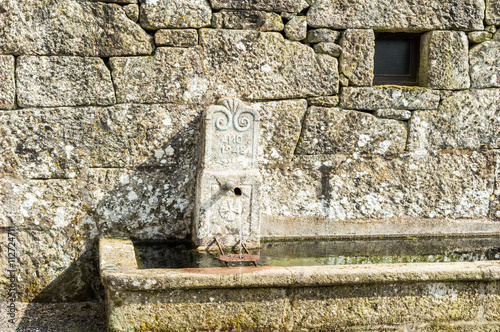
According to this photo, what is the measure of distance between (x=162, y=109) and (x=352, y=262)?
1.66 metres

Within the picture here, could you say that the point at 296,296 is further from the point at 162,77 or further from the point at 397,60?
the point at 397,60

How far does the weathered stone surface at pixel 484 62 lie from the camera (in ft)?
12.2

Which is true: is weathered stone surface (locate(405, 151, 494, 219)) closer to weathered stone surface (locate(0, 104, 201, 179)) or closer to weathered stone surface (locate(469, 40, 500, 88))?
weathered stone surface (locate(469, 40, 500, 88))

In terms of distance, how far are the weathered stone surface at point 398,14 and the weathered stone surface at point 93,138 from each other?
3.96ft

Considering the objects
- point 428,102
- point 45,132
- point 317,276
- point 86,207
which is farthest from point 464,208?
point 45,132

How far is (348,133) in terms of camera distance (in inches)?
142

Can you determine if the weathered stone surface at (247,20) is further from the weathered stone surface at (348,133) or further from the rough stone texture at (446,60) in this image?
the rough stone texture at (446,60)

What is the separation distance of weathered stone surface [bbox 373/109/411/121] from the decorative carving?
1053mm

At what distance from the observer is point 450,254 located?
130 inches

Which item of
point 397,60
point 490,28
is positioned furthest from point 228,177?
point 490,28

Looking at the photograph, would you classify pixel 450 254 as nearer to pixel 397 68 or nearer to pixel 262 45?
pixel 397 68

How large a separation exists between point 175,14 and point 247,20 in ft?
1.70

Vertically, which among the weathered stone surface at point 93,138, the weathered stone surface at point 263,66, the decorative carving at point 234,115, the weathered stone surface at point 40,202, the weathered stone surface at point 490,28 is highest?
the weathered stone surface at point 490,28

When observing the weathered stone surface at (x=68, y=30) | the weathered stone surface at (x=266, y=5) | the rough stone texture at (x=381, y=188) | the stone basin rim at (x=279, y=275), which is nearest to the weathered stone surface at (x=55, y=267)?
the stone basin rim at (x=279, y=275)
